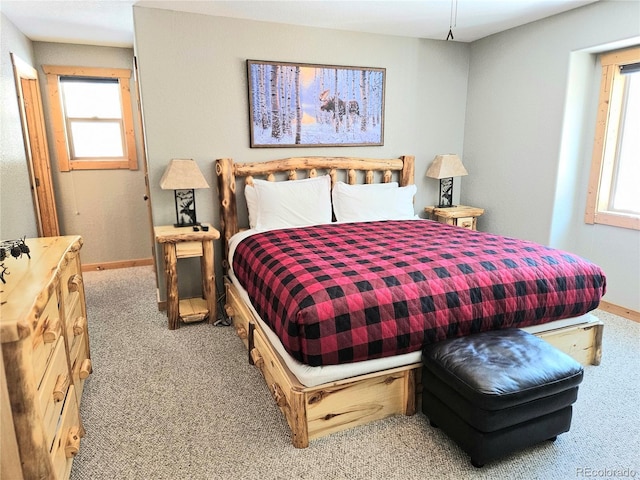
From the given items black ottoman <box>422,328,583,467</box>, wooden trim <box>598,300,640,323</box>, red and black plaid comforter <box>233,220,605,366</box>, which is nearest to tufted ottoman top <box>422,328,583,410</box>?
black ottoman <box>422,328,583,467</box>

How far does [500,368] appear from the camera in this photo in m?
1.75

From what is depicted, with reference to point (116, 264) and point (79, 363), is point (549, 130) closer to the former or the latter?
point (79, 363)

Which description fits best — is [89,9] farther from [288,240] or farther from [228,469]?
[228,469]

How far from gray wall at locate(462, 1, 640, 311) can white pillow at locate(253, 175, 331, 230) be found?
72.0 inches

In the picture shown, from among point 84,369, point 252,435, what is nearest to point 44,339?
point 84,369

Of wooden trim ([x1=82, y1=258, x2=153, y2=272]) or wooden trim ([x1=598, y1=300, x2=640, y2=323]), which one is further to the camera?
wooden trim ([x1=82, y1=258, x2=153, y2=272])

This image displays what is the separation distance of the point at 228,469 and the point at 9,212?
2.61 m

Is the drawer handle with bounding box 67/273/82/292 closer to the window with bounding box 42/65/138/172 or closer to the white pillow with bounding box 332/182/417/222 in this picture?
the white pillow with bounding box 332/182/417/222

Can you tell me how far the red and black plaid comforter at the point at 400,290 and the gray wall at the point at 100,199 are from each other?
2.58 meters

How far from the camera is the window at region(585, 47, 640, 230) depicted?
332 cm

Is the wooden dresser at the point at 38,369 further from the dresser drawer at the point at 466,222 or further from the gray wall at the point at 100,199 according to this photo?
the dresser drawer at the point at 466,222

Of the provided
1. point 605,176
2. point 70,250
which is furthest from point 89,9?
point 605,176

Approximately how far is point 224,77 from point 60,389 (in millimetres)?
2686

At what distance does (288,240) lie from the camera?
2.87 metres
